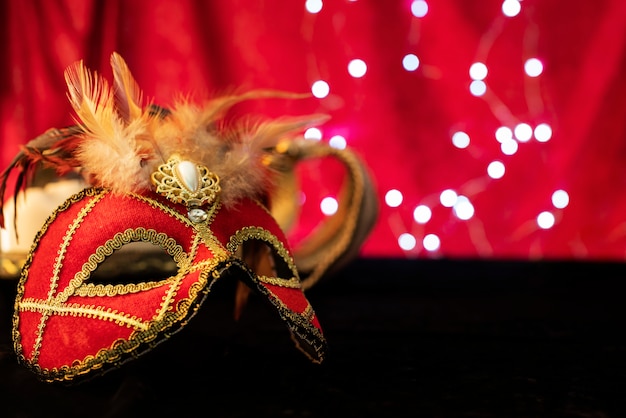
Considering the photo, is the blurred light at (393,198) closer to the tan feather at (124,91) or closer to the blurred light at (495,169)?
the blurred light at (495,169)

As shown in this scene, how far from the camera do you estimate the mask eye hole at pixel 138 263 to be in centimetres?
90

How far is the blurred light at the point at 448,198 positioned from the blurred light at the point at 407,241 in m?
0.11

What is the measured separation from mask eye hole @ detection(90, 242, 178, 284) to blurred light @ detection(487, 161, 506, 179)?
77 cm

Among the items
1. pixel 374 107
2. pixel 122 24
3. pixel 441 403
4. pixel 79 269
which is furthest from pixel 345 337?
pixel 122 24

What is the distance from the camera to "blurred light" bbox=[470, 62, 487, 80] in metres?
1.32

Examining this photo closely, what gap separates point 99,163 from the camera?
0.55 metres

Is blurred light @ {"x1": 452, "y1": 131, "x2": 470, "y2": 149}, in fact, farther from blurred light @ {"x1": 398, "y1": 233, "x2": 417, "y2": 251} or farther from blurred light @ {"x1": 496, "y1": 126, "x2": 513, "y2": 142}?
blurred light @ {"x1": 398, "y1": 233, "x2": 417, "y2": 251}

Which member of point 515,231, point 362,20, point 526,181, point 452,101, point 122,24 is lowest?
point 515,231

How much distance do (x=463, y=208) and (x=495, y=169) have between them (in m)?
0.11

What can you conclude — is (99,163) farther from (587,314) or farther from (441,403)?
(587,314)

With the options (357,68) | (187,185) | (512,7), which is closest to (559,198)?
(512,7)

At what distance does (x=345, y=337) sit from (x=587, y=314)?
384mm

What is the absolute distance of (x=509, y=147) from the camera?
1332mm

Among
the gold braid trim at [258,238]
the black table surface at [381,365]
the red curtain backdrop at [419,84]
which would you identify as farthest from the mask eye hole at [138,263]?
the red curtain backdrop at [419,84]
